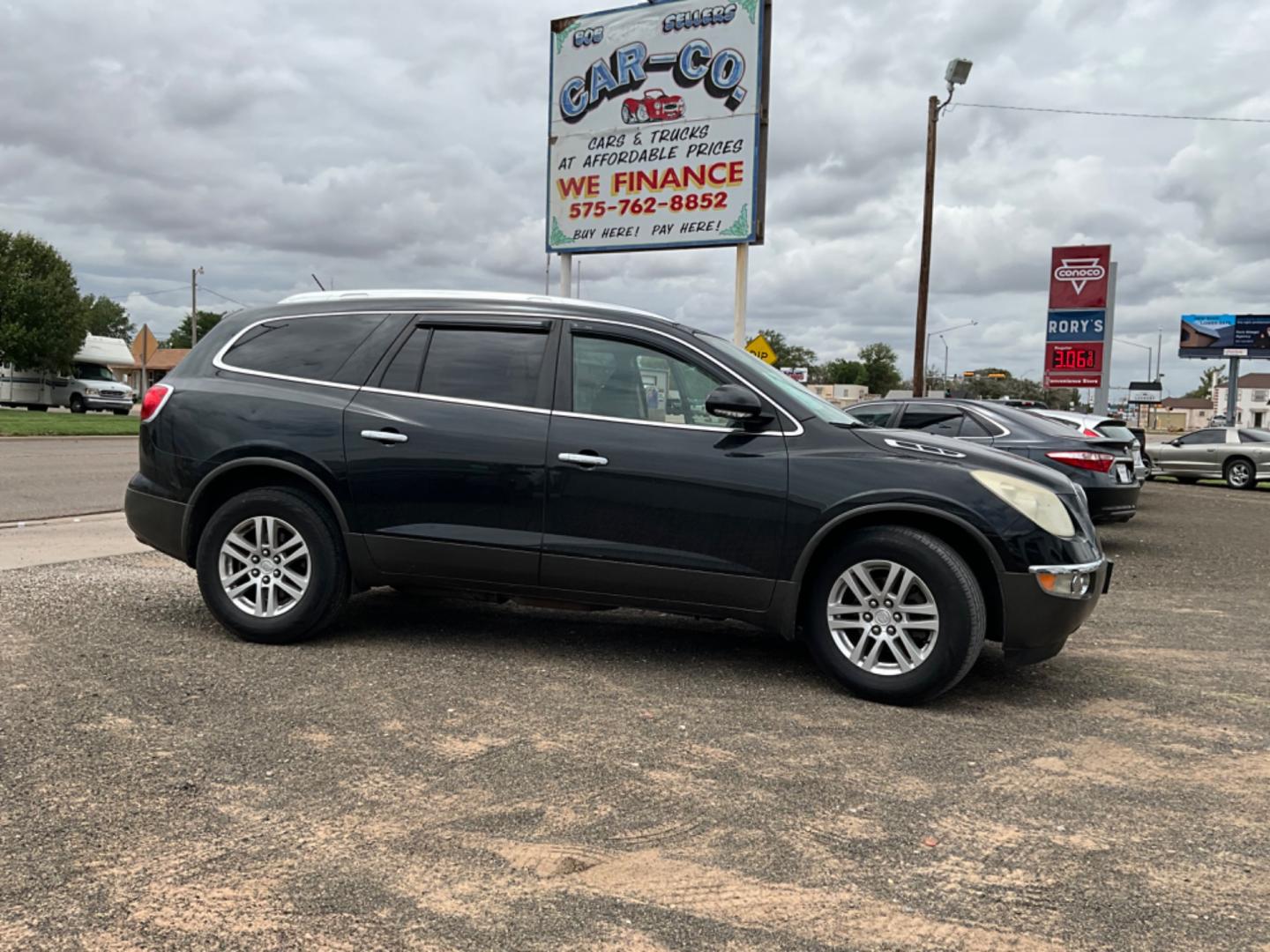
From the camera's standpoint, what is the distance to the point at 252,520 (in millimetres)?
5266

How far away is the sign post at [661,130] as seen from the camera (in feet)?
50.6

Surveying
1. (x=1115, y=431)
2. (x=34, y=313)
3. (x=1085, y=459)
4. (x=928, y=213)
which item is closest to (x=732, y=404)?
(x=1085, y=459)

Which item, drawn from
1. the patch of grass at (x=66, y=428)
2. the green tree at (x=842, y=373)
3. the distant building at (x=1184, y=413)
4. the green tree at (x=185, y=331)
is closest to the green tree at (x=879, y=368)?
the green tree at (x=842, y=373)

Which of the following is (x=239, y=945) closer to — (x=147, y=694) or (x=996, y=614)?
(x=147, y=694)

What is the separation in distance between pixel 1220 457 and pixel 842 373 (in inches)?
4459

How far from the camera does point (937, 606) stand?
4.47 meters

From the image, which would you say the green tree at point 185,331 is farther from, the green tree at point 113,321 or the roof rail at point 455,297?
the roof rail at point 455,297

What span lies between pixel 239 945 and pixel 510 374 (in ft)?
10.3

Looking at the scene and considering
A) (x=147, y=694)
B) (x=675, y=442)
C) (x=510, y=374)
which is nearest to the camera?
(x=147, y=694)

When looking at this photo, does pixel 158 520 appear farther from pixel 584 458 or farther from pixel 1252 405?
pixel 1252 405

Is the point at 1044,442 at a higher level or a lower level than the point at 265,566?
higher

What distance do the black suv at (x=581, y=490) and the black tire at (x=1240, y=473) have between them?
68.9 ft

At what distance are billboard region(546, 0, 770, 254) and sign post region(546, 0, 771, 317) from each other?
1cm

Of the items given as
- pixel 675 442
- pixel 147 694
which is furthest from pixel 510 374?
pixel 147 694
